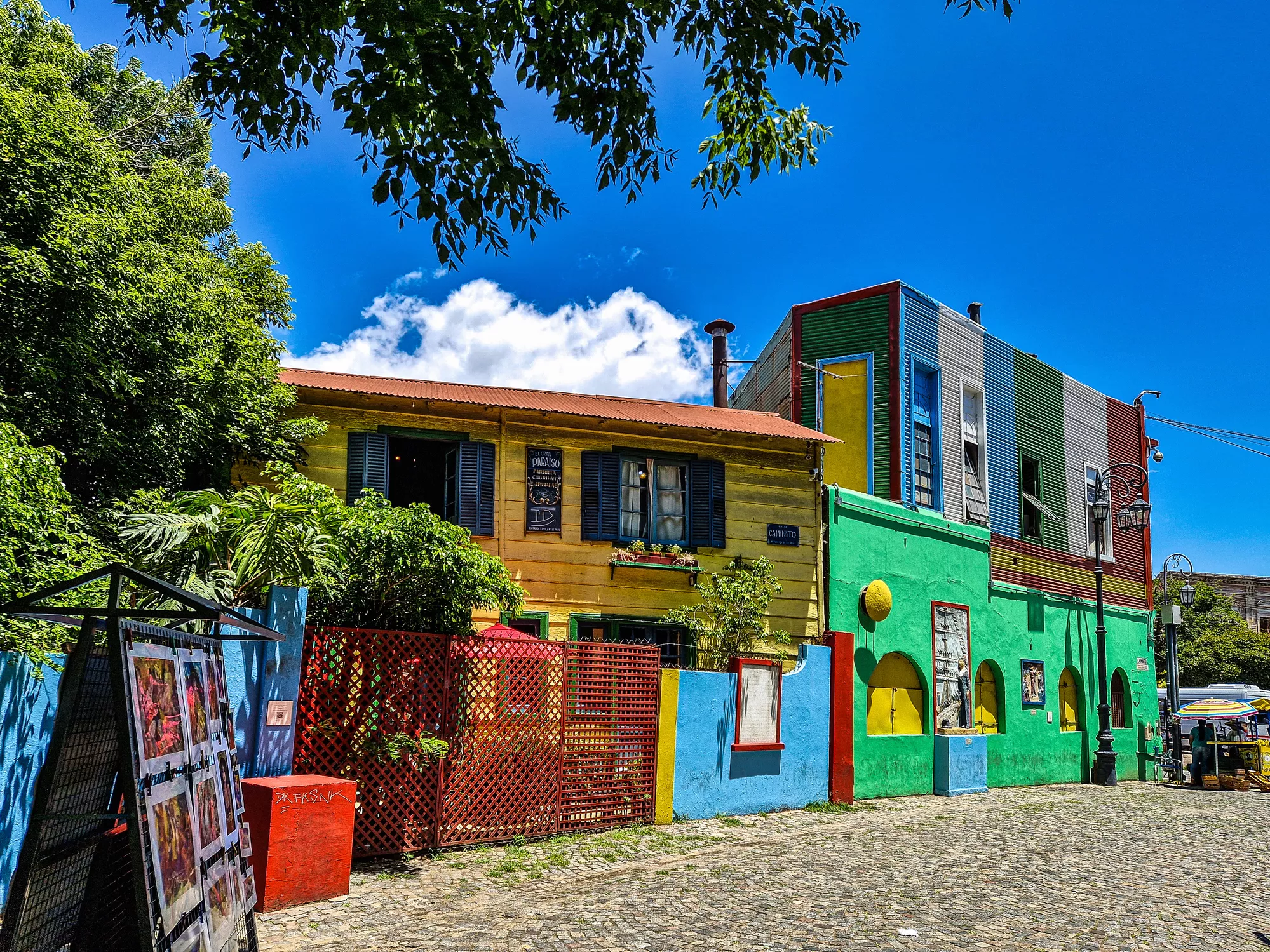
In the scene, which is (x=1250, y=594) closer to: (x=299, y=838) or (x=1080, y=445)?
(x=1080, y=445)

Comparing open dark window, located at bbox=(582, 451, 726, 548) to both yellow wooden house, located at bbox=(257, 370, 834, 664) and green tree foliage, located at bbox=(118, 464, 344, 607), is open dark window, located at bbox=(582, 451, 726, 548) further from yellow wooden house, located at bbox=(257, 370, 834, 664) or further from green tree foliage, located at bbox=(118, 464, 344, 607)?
green tree foliage, located at bbox=(118, 464, 344, 607)

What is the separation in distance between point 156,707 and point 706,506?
1207cm

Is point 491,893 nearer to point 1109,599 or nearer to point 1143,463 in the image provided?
point 1109,599

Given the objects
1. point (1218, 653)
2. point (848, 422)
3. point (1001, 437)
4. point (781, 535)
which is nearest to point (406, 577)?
point (781, 535)

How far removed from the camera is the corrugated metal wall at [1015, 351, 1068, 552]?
23.1 meters

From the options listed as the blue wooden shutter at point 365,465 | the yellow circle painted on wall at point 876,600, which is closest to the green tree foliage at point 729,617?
the yellow circle painted on wall at point 876,600

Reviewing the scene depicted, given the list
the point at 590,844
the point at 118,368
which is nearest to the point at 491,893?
the point at 590,844

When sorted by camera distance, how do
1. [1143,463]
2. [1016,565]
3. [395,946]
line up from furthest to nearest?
1. [1143,463]
2. [1016,565]
3. [395,946]

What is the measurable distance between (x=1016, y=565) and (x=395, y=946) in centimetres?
1814

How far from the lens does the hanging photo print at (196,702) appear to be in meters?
4.93

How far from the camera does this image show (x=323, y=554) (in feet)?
29.8

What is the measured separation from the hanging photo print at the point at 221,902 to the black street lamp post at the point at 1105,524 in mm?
21242

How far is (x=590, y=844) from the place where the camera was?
1027 centimetres

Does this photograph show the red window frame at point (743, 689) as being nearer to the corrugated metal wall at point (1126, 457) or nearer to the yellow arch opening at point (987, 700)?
the yellow arch opening at point (987, 700)
